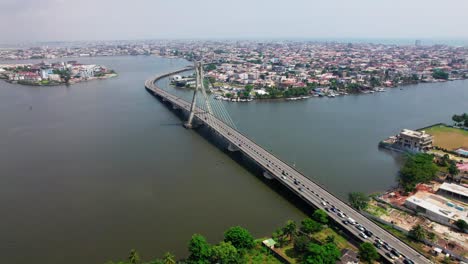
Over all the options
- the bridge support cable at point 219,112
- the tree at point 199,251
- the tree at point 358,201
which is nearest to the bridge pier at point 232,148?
the bridge support cable at point 219,112

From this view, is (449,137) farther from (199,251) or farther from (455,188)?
(199,251)

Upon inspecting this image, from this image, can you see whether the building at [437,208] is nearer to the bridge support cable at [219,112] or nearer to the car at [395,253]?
the car at [395,253]

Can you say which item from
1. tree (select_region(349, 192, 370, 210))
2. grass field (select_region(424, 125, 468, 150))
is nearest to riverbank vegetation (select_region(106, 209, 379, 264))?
tree (select_region(349, 192, 370, 210))

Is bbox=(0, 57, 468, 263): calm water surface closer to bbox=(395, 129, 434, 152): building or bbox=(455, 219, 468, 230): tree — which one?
bbox=(395, 129, 434, 152): building

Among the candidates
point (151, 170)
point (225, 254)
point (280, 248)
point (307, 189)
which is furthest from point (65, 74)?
point (280, 248)

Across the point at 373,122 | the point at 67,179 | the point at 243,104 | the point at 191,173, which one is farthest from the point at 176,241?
the point at 243,104
